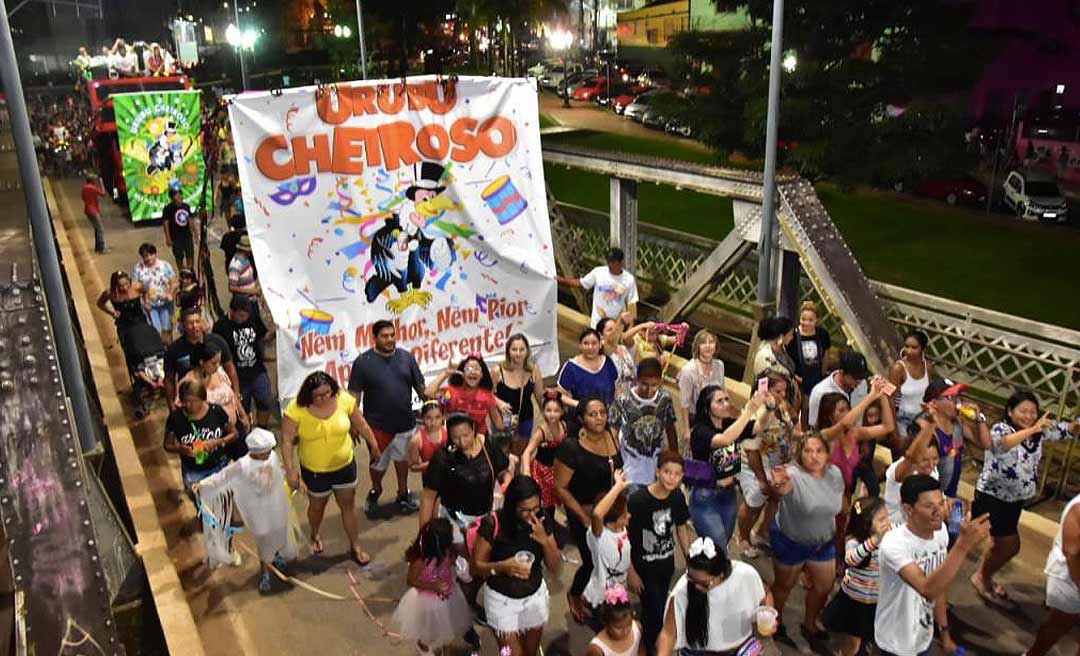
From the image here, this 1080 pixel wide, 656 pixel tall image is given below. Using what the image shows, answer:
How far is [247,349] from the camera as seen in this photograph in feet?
26.6

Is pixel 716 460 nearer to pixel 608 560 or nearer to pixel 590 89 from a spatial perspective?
pixel 608 560

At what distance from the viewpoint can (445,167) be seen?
25.8 feet

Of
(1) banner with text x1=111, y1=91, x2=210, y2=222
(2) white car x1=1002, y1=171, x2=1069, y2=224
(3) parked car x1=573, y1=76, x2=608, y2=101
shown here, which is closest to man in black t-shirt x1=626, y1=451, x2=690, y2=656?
(1) banner with text x1=111, y1=91, x2=210, y2=222

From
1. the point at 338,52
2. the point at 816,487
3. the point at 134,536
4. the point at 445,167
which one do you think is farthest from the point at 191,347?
the point at 338,52

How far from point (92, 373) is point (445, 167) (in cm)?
511

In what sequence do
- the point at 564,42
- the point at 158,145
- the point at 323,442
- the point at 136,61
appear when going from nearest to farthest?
the point at 323,442
the point at 158,145
the point at 136,61
the point at 564,42

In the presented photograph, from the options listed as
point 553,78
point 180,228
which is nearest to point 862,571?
point 180,228

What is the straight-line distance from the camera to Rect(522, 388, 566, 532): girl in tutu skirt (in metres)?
5.96

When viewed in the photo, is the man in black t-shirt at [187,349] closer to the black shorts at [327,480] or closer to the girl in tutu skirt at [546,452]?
the black shorts at [327,480]

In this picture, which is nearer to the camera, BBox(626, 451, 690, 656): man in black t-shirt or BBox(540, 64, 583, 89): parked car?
BBox(626, 451, 690, 656): man in black t-shirt

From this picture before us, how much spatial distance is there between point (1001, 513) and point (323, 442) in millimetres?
4545

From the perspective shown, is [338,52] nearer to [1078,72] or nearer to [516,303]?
[1078,72]

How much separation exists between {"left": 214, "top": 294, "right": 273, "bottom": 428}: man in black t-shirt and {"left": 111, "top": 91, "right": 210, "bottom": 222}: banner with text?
445 inches

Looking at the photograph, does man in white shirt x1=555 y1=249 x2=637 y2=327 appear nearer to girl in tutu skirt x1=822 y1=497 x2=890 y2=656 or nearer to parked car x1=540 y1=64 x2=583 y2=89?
girl in tutu skirt x1=822 y1=497 x2=890 y2=656
